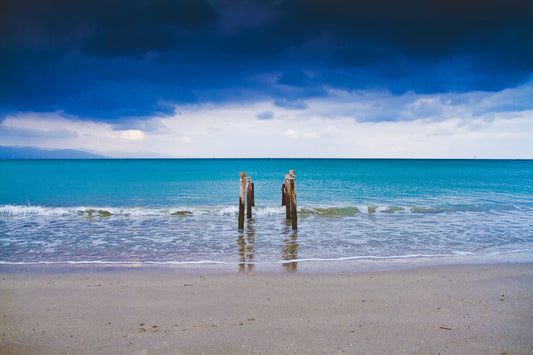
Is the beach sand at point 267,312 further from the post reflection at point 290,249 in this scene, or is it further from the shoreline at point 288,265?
the post reflection at point 290,249

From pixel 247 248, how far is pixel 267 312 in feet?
→ 17.0

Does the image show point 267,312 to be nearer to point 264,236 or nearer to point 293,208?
point 264,236

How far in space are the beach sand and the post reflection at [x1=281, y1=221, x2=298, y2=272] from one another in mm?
711

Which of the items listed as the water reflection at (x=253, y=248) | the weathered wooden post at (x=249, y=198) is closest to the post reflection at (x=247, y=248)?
the water reflection at (x=253, y=248)

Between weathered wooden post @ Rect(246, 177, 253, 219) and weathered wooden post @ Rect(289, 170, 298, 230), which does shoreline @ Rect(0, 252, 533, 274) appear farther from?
weathered wooden post @ Rect(246, 177, 253, 219)

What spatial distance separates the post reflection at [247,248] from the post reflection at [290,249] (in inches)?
36.8

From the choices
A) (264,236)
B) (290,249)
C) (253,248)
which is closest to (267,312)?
(290,249)

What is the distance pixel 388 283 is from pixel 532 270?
12.8 ft

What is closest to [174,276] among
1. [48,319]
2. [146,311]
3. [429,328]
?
[146,311]

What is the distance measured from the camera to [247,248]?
1024 cm

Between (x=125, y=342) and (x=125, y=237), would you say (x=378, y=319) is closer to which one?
(x=125, y=342)

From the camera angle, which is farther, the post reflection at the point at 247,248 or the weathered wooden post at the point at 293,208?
the weathered wooden post at the point at 293,208

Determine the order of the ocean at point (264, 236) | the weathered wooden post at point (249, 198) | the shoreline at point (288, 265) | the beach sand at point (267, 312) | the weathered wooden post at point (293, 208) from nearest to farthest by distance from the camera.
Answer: the beach sand at point (267, 312)
the shoreline at point (288, 265)
the ocean at point (264, 236)
the weathered wooden post at point (293, 208)
the weathered wooden post at point (249, 198)

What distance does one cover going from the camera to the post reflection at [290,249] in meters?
7.95
